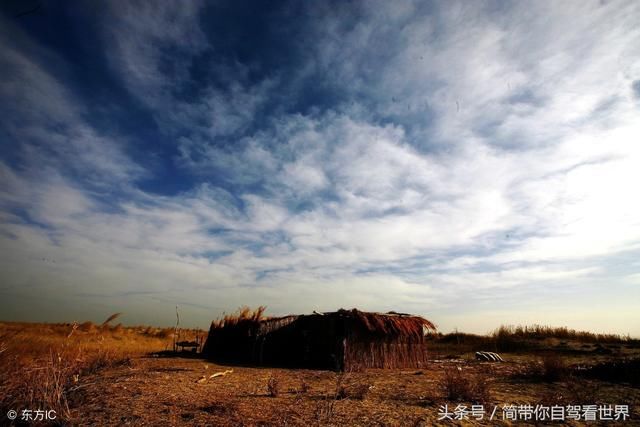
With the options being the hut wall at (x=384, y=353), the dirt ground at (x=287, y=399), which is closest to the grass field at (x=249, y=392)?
the dirt ground at (x=287, y=399)

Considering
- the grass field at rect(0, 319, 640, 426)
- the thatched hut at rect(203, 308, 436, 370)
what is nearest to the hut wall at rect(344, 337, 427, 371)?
the thatched hut at rect(203, 308, 436, 370)

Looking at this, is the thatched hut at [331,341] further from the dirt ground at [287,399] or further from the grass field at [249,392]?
the dirt ground at [287,399]

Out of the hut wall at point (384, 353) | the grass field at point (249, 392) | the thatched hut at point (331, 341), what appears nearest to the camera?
the grass field at point (249, 392)

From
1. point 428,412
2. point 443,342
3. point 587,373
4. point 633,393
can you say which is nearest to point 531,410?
point 428,412

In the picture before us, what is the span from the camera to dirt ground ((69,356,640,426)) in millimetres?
5129

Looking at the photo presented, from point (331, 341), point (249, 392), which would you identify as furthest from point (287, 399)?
point (331, 341)

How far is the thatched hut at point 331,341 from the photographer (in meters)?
11.6

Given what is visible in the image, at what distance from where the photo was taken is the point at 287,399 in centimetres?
656

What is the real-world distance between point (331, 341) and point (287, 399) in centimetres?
539

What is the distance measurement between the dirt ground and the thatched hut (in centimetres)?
214

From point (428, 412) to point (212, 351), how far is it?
11.9 meters

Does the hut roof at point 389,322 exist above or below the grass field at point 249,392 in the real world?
above

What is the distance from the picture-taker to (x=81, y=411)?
534 centimetres

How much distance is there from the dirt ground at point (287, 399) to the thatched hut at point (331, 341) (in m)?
2.14
